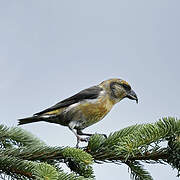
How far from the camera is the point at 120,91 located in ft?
20.1

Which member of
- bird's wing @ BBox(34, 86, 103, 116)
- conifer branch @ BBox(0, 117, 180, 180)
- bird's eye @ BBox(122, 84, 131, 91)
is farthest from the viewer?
bird's eye @ BBox(122, 84, 131, 91)

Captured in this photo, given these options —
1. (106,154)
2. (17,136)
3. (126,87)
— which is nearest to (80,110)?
(126,87)

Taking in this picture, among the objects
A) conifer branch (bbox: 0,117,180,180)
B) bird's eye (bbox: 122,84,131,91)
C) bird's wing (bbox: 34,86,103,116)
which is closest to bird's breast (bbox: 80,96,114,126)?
bird's wing (bbox: 34,86,103,116)

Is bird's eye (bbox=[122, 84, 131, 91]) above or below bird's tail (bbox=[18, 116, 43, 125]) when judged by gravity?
above

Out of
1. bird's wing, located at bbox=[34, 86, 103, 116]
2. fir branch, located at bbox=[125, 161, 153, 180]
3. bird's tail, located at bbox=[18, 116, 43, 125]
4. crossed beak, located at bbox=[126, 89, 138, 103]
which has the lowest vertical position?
fir branch, located at bbox=[125, 161, 153, 180]

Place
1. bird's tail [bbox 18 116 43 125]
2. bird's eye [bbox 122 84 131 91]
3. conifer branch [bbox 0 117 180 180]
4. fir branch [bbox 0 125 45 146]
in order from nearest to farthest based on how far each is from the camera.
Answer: conifer branch [bbox 0 117 180 180], fir branch [bbox 0 125 45 146], bird's tail [bbox 18 116 43 125], bird's eye [bbox 122 84 131 91]

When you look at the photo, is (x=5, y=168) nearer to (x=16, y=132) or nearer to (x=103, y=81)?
(x=16, y=132)

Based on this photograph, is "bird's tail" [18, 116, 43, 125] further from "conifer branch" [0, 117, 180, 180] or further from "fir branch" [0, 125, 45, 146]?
"conifer branch" [0, 117, 180, 180]

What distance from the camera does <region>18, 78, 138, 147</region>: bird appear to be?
5.61 m

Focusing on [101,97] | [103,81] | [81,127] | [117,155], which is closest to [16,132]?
[117,155]

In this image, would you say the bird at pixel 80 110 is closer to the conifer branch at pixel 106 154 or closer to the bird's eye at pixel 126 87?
the bird's eye at pixel 126 87

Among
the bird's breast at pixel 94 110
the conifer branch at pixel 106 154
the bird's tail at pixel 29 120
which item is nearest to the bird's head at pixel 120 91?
the bird's breast at pixel 94 110

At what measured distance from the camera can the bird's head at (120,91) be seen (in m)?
6.09

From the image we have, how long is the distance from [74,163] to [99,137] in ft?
0.90
